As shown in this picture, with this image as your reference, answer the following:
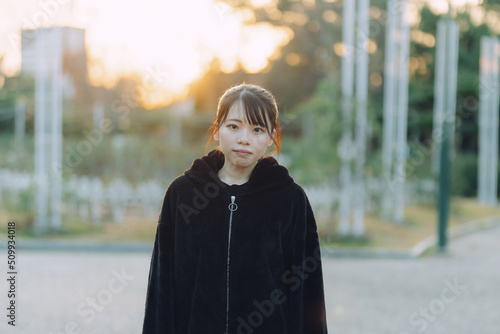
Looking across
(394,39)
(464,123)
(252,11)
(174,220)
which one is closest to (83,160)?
(394,39)

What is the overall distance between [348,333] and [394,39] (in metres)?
12.6

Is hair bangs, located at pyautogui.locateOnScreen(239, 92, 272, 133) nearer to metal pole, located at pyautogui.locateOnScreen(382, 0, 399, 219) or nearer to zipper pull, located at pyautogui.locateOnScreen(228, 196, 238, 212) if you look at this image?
zipper pull, located at pyautogui.locateOnScreen(228, 196, 238, 212)

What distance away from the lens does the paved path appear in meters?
6.59

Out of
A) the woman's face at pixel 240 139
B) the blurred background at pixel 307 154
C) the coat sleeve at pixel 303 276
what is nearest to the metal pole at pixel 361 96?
the blurred background at pixel 307 154

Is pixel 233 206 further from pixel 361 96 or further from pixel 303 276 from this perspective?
pixel 361 96

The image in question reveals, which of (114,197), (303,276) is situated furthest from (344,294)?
(114,197)

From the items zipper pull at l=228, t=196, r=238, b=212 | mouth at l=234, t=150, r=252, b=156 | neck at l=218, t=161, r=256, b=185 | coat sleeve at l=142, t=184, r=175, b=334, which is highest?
mouth at l=234, t=150, r=252, b=156

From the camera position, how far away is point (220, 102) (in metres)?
2.63

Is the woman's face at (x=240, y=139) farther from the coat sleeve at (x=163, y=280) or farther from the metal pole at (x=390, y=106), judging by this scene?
the metal pole at (x=390, y=106)

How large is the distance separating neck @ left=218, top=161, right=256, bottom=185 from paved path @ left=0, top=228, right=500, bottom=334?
396 centimetres

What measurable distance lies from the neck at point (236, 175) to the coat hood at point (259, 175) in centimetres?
4

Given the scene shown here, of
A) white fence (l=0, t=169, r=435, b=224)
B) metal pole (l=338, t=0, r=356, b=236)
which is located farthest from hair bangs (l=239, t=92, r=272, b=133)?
white fence (l=0, t=169, r=435, b=224)

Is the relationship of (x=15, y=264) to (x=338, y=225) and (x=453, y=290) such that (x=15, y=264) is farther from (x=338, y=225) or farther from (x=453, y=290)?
(x=338, y=225)

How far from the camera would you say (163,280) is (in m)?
2.56
